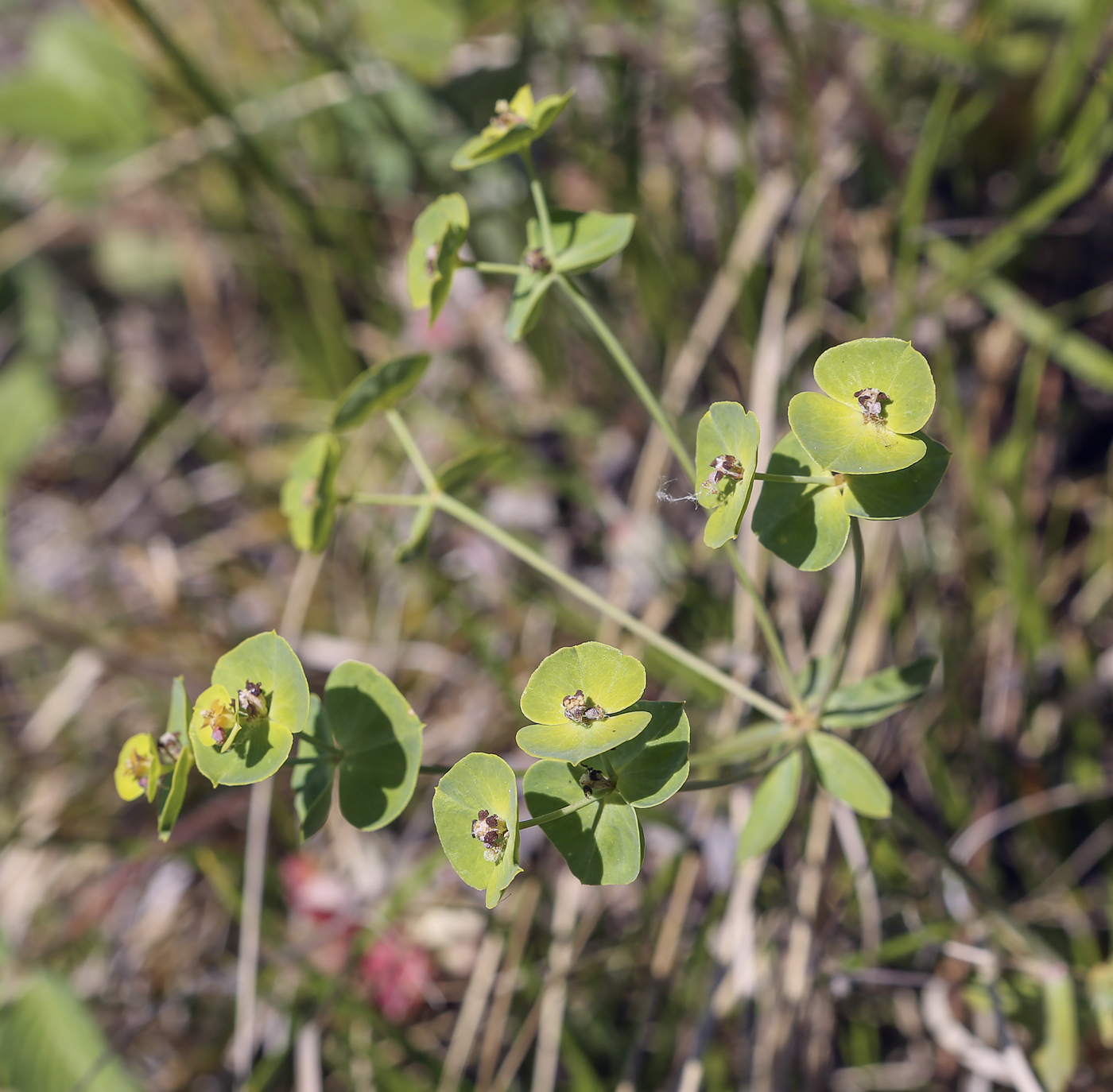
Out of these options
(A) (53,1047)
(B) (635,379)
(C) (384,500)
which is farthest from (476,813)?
(A) (53,1047)

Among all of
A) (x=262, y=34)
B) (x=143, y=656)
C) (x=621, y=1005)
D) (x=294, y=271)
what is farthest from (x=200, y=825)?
(x=262, y=34)

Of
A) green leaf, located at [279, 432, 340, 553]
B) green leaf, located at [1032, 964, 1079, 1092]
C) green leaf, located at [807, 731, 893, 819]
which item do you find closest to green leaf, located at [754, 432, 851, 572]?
green leaf, located at [807, 731, 893, 819]

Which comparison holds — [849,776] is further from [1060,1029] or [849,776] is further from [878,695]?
[1060,1029]

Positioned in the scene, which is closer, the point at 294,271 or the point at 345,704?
the point at 345,704

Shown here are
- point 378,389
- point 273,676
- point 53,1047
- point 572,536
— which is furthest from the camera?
point 572,536

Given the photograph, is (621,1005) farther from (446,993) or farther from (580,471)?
(580,471)

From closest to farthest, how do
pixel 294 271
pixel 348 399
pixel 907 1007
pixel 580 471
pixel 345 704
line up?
1. pixel 345 704
2. pixel 348 399
3. pixel 907 1007
4. pixel 580 471
5. pixel 294 271
